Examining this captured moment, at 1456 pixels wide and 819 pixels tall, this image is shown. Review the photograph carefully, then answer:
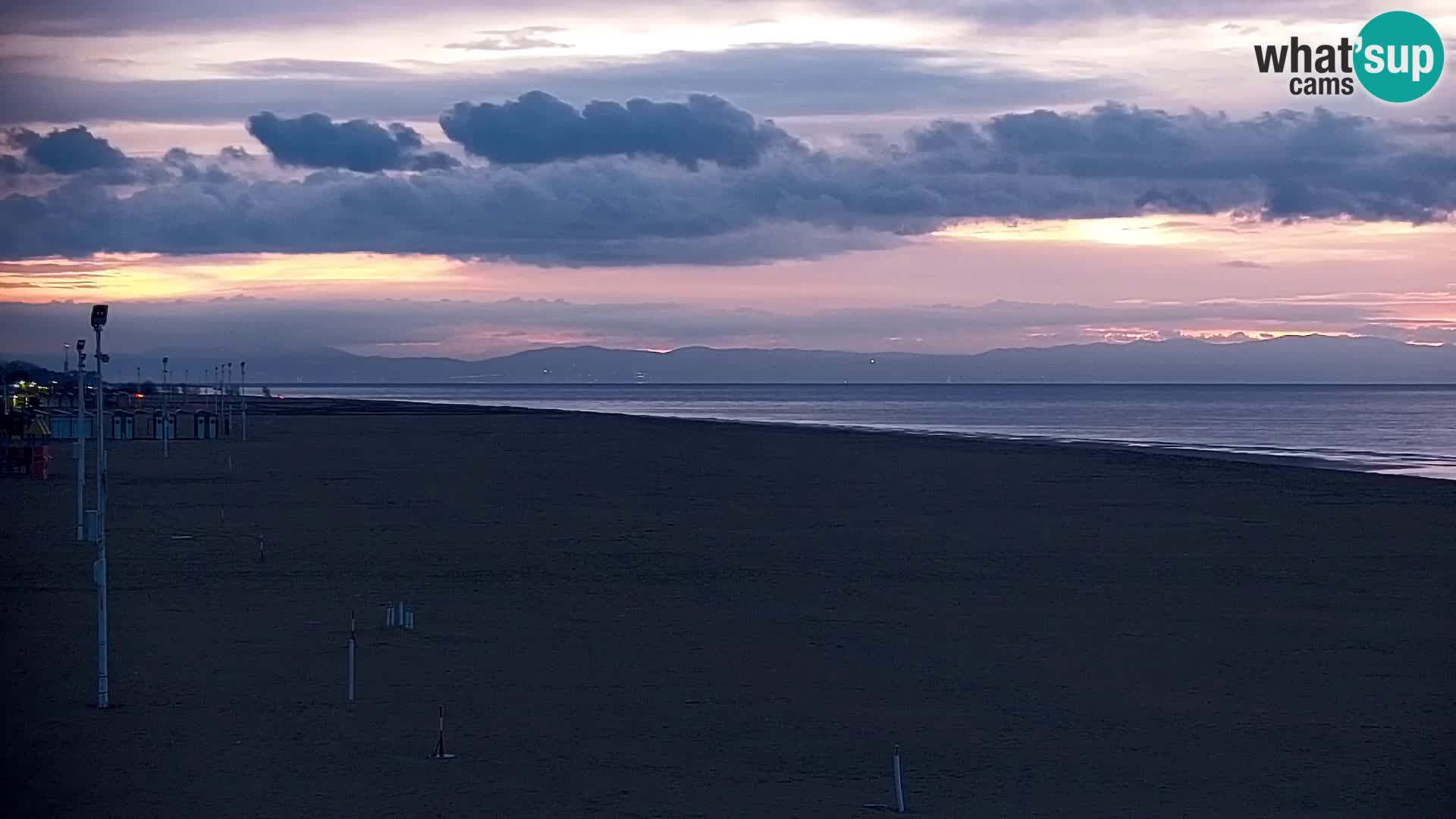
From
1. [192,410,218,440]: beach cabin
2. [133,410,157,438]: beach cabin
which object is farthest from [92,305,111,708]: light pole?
[133,410,157,438]: beach cabin

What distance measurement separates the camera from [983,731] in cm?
1402

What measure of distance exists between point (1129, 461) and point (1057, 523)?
23.1m

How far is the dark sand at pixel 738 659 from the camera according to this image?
12164mm

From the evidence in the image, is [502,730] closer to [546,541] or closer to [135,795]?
[135,795]


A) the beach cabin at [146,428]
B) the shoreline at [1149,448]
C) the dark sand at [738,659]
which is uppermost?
the beach cabin at [146,428]

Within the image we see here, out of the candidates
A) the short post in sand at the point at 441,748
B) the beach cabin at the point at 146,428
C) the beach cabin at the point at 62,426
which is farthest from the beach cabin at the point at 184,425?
the short post in sand at the point at 441,748

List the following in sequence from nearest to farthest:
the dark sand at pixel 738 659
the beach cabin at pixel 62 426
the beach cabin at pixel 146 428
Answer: the dark sand at pixel 738 659 < the beach cabin at pixel 62 426 < the beach cabin at pixel 146 428

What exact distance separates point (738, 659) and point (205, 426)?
59.3 metres

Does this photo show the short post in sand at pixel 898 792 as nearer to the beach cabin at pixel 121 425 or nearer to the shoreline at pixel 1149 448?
the shoreline at pixel 1149 448

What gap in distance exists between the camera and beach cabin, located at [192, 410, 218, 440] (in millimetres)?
71062

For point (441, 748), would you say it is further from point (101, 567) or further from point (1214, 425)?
point (1214, 425)

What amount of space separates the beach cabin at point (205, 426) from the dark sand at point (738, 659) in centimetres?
3431

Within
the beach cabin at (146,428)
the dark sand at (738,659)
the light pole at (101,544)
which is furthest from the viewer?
the beach cabin at (146,428)

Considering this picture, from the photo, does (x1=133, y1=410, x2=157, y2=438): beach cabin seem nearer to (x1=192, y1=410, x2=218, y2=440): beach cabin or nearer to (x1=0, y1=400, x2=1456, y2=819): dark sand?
(x1=192, y1=410, x2=218, y2=440): beach cabin
